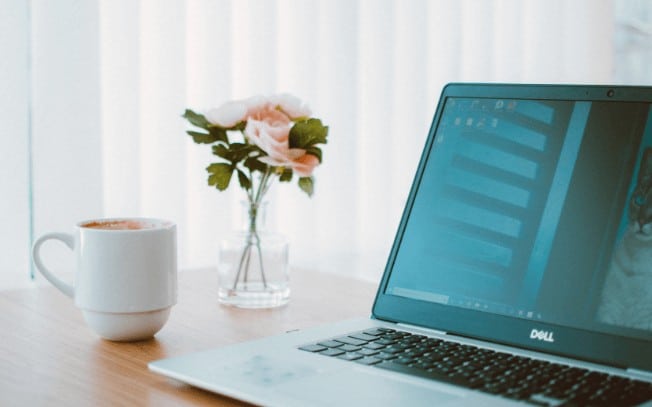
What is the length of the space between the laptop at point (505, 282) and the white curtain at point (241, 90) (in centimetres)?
93

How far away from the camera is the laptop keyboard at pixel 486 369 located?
2.37 feet

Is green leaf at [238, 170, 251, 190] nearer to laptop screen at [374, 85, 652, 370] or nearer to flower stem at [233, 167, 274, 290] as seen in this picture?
flower stem at [233, 167, 274, 290]

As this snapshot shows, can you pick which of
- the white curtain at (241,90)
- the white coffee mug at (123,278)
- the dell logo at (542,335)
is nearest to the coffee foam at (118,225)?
the white coffee mug at (123,278)

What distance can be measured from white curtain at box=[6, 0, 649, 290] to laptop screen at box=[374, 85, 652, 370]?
36.5 inches

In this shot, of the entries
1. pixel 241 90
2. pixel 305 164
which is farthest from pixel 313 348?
pixel 241 90

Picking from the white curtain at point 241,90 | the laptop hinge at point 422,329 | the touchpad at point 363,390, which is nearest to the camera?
the touchpad at point 363,390

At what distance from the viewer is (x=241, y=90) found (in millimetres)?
2014

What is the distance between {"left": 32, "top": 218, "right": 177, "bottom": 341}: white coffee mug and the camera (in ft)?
3.12

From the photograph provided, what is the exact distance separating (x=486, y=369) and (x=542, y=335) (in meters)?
0.11

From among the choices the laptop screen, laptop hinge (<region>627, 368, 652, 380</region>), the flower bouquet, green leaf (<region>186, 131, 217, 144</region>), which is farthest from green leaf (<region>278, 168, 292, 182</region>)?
laptop hinge (<region>627, 368, 652, 380</region>)

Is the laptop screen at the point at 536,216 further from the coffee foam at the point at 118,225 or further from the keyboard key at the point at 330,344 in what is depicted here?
the coffee foam at the point at 118,225

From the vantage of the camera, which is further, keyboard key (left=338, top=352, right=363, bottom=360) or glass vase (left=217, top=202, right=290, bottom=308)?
glass vase (left=217, top=202, right=290, bottom=308)

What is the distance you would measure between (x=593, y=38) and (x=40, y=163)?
6.72 feet

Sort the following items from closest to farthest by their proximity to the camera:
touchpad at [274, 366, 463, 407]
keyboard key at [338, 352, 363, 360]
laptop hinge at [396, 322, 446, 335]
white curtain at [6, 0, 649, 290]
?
1. touchpad at [274, 366, 463, 407]
2. keyboard key at [338, 352, 363, 360]
3. laptop hinge at [396, 322, 446, 335]
4. white curtain at [6, 0, 649, 290]
